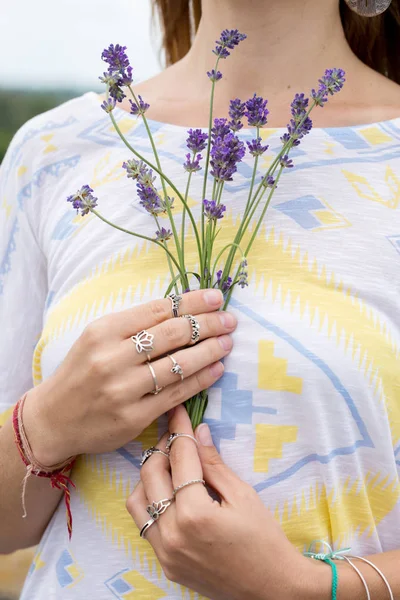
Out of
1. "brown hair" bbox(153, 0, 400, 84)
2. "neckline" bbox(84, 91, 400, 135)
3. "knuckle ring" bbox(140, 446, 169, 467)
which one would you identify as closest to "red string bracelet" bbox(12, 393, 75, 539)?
"knuckle ring" bbox(140, 446, 169, 467)

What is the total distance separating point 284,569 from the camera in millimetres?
956

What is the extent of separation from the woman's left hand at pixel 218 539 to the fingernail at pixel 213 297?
207 mm

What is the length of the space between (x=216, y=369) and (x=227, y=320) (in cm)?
8

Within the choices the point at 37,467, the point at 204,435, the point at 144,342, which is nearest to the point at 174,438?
the point at 204,435

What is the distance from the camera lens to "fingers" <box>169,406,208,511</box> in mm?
959

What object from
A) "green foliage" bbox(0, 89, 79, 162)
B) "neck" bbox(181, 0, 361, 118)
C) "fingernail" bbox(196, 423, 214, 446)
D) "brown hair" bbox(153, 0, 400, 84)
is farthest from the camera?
"green foliage" bbox(0, 89, 79, 162)

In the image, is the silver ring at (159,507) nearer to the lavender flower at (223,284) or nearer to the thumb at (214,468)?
the thumb at (214,468)

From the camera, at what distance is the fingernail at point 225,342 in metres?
1.05

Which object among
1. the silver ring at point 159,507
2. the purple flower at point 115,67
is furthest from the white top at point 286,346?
the purple flower at point 115,67

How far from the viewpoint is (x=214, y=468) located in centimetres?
102

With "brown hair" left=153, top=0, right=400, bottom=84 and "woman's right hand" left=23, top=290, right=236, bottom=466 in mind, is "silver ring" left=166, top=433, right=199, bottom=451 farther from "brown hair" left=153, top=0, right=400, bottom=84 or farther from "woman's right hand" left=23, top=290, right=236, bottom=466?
"brown hair" left=153, top=0, right=400, bottom=84

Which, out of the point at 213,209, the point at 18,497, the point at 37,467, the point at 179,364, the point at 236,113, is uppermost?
the point at 236,113

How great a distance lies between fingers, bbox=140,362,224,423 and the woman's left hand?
54mm

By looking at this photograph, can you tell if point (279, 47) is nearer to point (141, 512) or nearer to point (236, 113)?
point (236, 113)
